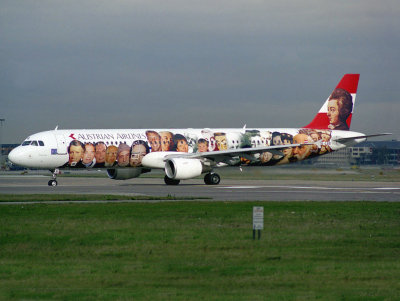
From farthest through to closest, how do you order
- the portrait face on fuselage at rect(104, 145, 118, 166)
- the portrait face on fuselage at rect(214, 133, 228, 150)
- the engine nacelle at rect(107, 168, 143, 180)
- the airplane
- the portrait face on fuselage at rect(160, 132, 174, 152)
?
the portrait face on fuselage at rect(214, 133, 228, 150) < the engine nacelle at rect(107, 168, 143, 180) < the portrait face on fuselage at rect(160, 132, 174, 152) < the portrait face on fuselage at rect(104, 145, 118, 166) < the airplane

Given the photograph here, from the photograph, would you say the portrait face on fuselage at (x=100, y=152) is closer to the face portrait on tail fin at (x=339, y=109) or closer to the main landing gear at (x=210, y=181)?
the main landing gear at (x=210, y=181)

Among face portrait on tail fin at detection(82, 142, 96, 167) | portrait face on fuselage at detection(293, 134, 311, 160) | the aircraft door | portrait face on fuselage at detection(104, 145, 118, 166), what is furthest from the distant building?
the aircraft door

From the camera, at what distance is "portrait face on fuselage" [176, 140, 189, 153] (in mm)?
48725

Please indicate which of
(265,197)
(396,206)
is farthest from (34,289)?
(265,197)

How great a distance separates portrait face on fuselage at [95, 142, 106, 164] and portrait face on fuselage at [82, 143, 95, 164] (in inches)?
12.5

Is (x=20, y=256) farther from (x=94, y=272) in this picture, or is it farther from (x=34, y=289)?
(x=34, y=289)

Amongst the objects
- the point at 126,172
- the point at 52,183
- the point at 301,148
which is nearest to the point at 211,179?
the point at 126,172

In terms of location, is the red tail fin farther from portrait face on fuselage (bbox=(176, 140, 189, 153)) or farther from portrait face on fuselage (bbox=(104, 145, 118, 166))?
portrait face on fuselage (bbox=(104, 145, 118, 166))

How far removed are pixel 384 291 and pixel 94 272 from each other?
210 inches

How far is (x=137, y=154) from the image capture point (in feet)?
155

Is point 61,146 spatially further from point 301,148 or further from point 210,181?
point 301,148

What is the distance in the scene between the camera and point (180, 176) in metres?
45.0

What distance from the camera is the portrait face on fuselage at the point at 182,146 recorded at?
160 ft

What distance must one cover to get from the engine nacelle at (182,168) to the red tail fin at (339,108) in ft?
43.7
